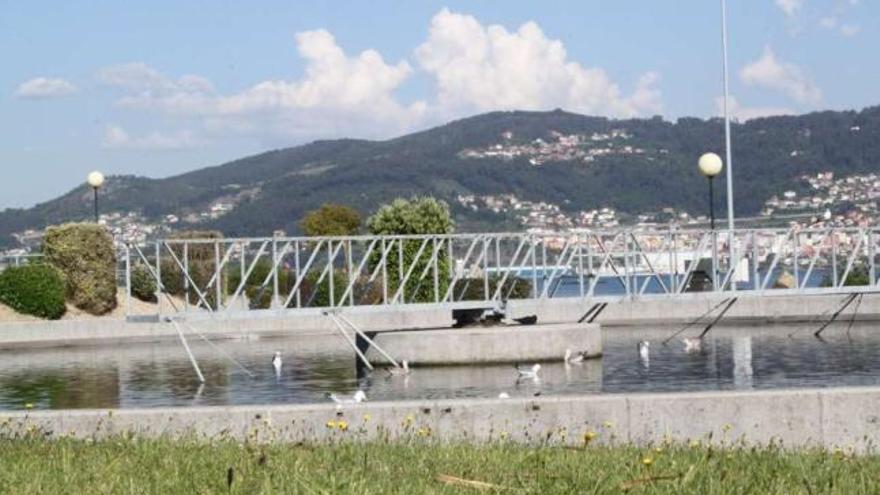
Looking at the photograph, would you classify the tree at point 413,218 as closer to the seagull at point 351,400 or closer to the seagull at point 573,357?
the seagull at point 573,357

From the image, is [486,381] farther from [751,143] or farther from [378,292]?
[751,143]

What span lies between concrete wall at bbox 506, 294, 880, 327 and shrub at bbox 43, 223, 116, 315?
12173mm

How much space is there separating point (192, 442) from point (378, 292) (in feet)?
105

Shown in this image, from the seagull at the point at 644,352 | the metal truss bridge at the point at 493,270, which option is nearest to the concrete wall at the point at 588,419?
the metal truss bridge at the point at 493,270

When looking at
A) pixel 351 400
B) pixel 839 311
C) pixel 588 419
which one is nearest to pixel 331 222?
pixel 839 311

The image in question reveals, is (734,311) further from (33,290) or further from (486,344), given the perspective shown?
(33,290)

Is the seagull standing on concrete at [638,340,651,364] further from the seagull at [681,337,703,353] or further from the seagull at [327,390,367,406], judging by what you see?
the seagull at [327,390,367,406]

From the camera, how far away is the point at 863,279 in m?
42.5

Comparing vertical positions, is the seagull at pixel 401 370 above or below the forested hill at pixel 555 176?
below

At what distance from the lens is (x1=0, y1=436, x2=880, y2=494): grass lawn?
752 cm

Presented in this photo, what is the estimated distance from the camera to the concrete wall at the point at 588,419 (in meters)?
12.1

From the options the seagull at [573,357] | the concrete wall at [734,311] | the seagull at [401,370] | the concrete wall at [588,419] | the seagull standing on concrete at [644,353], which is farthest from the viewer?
the concrete wall at [734,311]

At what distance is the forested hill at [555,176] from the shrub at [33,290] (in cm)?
10155

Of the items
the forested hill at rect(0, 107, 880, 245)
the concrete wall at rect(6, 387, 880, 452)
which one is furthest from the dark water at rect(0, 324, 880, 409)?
the forested hill at rect(0, 107, 880, 245)
